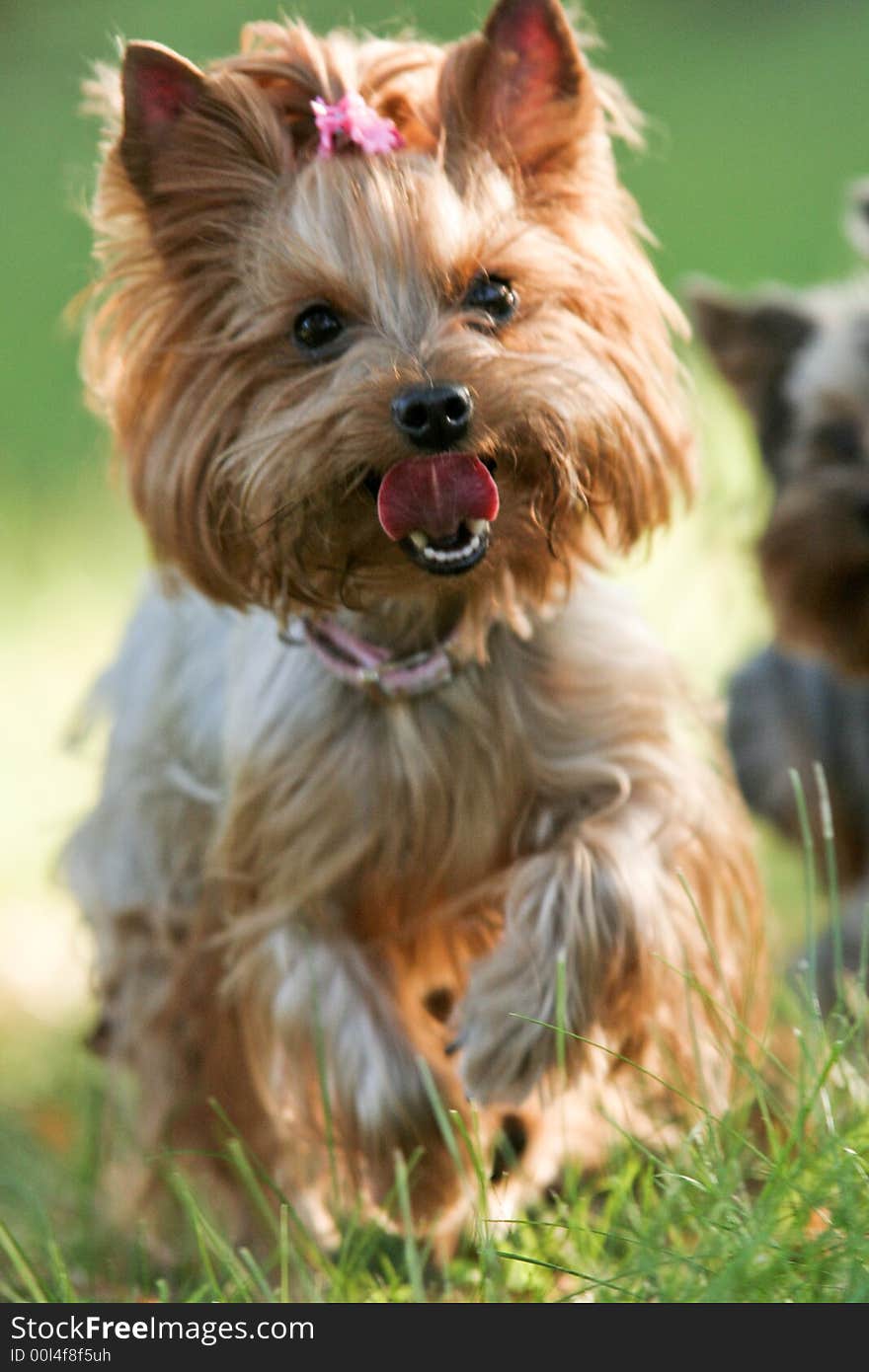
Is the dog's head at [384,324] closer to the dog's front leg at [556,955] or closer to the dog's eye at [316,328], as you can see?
the dog's eye at [316,328]

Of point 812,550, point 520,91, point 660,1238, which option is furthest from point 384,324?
point 812,550

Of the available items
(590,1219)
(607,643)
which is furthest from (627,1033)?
(607,643)

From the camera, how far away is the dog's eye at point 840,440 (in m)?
4.56

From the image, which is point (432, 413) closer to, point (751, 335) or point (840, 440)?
point (840, 440)

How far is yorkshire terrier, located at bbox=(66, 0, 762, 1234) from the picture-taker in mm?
2795

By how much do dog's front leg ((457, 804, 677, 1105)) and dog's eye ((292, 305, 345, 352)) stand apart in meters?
0.85

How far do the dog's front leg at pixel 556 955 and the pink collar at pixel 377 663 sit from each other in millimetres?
324

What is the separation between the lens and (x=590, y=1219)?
10.8 ft

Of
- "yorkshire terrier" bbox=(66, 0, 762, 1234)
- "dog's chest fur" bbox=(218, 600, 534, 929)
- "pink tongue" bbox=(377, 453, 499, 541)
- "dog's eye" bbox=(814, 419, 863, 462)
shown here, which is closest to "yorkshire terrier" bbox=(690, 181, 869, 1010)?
"dog's eye" bbox=(814, 419, 863, 462)

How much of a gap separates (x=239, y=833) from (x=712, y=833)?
30.6 inches

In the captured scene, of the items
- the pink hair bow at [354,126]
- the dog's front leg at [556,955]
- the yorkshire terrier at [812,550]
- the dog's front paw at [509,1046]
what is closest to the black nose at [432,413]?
the pink hair bow at [354,126]

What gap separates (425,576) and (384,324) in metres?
0.36

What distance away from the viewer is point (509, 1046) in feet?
9.70
